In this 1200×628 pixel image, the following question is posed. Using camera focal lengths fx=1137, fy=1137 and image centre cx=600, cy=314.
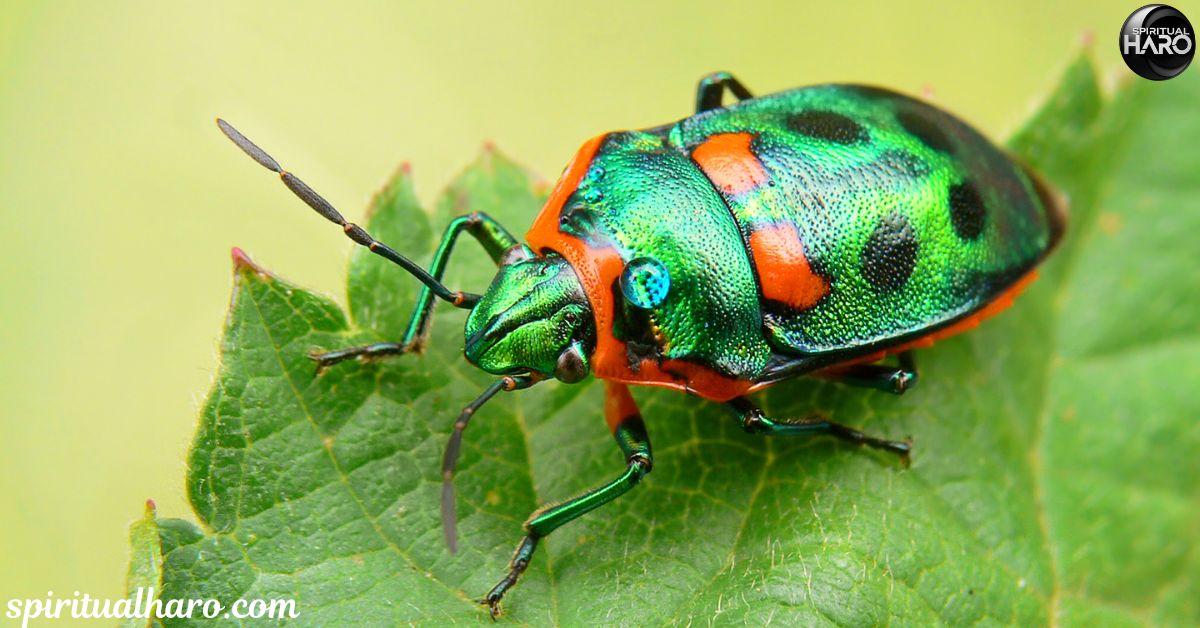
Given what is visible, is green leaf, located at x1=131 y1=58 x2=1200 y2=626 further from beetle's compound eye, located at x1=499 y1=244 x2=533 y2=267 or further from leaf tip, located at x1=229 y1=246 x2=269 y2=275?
beetle's compound eye, located at x1=499 y1=244 x2=533 y2=267

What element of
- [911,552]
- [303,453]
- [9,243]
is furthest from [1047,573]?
[9,243]

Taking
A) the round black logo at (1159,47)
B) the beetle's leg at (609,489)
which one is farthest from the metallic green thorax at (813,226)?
the round black logo at (1159,47)

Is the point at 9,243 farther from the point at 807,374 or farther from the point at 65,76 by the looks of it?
the point at 807,374

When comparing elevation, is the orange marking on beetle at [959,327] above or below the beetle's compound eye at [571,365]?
below

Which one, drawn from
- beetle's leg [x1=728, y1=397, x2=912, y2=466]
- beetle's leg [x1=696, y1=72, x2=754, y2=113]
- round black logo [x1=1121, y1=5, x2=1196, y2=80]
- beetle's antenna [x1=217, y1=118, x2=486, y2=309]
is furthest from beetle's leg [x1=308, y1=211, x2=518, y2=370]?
round black logo [x1=1121, y1=5, x2=1196, y2=80]

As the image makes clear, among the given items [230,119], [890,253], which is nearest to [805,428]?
[890,253]
